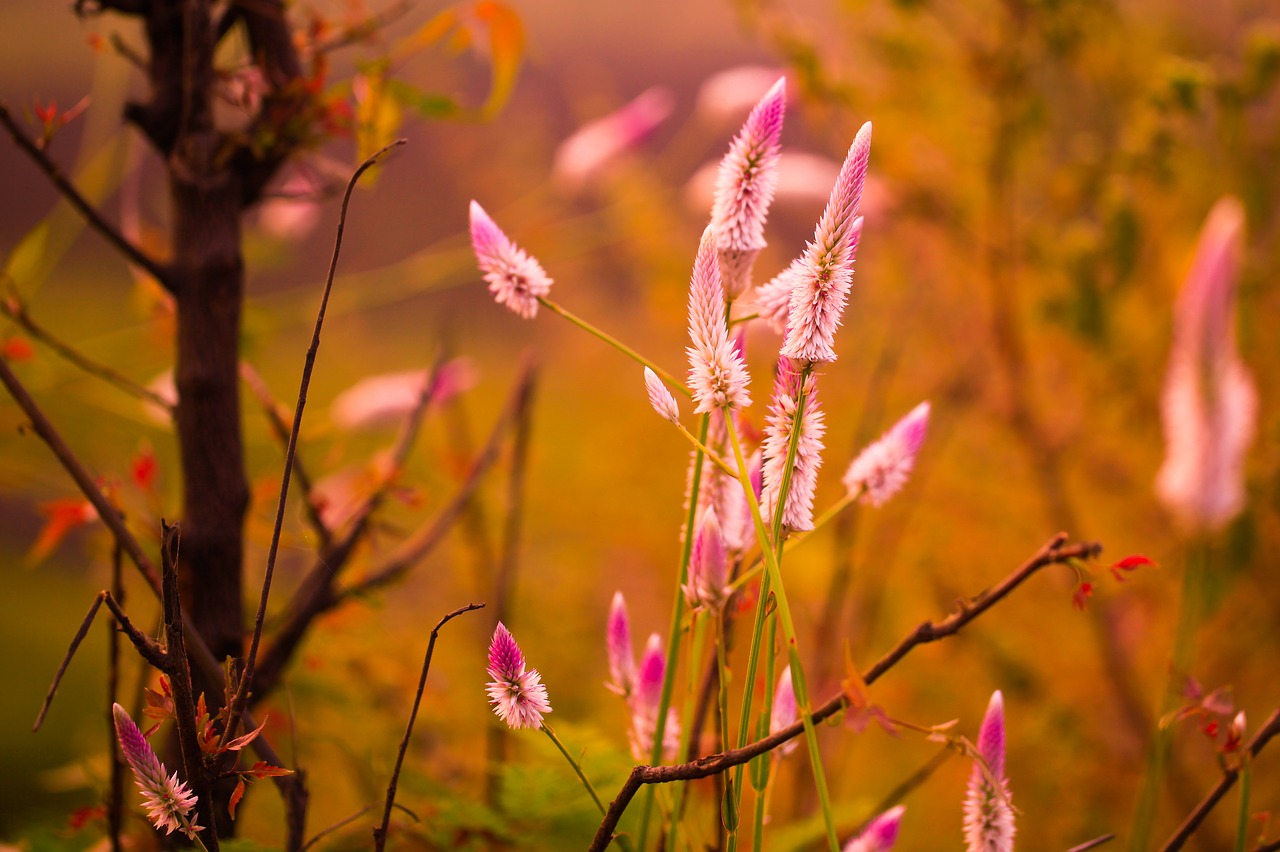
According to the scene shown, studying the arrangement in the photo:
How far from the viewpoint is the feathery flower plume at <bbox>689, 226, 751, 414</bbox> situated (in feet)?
0.61

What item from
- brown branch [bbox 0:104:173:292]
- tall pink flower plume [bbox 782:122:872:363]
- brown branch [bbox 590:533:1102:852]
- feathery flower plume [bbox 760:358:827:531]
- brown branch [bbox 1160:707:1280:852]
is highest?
brown branch [bbox 0:104:173:292]

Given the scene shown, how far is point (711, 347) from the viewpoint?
189 millimetres

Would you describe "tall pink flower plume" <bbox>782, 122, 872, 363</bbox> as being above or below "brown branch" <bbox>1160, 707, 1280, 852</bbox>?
above

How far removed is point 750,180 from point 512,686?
0.13m

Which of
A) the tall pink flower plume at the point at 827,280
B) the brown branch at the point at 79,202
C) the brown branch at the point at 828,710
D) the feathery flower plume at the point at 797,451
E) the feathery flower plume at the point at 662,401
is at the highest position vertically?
the brown branch at the point at 79,202

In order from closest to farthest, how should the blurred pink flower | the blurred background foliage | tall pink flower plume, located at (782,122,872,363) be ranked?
tall pink flower plume, located at (782,122,872,363)
the blurred background foliage
the blurred pink flower

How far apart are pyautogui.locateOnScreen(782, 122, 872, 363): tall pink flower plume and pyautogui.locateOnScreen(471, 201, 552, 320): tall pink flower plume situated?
0.07m

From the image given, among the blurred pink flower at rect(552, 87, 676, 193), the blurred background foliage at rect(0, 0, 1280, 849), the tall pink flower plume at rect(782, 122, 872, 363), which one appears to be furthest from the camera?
the blurred pink flower at rect(552, 87, 676, 193)

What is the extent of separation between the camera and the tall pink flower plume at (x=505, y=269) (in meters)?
0.22

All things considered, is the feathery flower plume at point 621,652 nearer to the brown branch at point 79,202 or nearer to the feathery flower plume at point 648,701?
the feathery flower plume at point 648,701

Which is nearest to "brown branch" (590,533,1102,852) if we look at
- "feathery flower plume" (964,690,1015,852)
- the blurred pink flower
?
"feathery flower plume" (964,690,1015,852)

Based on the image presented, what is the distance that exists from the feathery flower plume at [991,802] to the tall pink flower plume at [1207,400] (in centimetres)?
9

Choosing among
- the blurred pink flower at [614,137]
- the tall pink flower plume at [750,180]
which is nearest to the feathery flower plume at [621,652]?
the tall pink flower plume at [750,180]

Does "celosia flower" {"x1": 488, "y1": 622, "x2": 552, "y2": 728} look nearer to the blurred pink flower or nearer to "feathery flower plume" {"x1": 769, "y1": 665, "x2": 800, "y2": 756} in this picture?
"feathery flower plume" {"x1": 769, "y1": 665, "x2": 800, "y2": 756}
